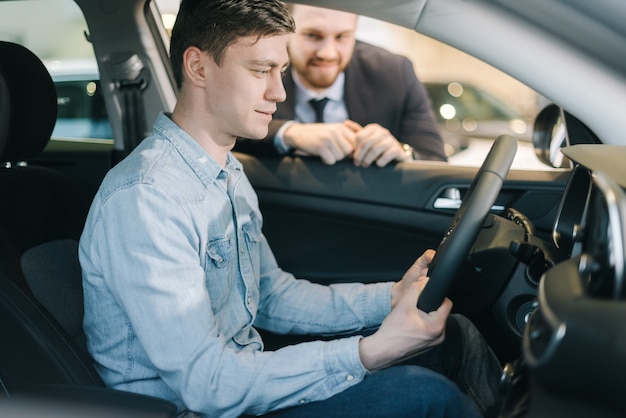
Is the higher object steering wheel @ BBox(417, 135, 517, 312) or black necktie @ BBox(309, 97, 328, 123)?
steering wheel @ BBox(417, 135, 517, 312)

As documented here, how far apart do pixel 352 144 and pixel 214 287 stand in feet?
3.12

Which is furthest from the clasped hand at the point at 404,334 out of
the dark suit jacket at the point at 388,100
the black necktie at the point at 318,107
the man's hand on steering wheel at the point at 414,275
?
the black necktie at the point at 318,107

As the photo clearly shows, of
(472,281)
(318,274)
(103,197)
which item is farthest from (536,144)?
(103,197)

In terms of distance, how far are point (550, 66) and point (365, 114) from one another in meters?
1.36

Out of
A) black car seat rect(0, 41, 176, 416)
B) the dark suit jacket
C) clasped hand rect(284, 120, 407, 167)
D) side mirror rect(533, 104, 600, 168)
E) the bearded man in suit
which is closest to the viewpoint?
black car seat rect(0, 41, 176, 416)

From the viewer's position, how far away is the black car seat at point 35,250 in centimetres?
144

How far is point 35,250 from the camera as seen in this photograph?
1.71 meters

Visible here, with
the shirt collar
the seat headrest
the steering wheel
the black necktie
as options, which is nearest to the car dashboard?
the steering wheel

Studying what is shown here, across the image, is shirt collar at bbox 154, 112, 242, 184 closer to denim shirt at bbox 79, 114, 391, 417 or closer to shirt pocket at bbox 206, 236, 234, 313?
denim shirt at bbox 79, 114, 391, 417

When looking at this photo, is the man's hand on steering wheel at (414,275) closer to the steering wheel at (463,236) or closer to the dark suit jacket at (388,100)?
the steering wheel at (463,236)

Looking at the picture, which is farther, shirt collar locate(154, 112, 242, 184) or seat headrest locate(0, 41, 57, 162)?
seat headrest locate(0, 41, 57, 162)

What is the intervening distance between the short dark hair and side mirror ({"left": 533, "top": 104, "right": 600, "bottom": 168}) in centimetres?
71

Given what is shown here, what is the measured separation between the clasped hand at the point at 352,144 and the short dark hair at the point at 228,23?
2.55 ft

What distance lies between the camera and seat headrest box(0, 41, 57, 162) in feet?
5.31
